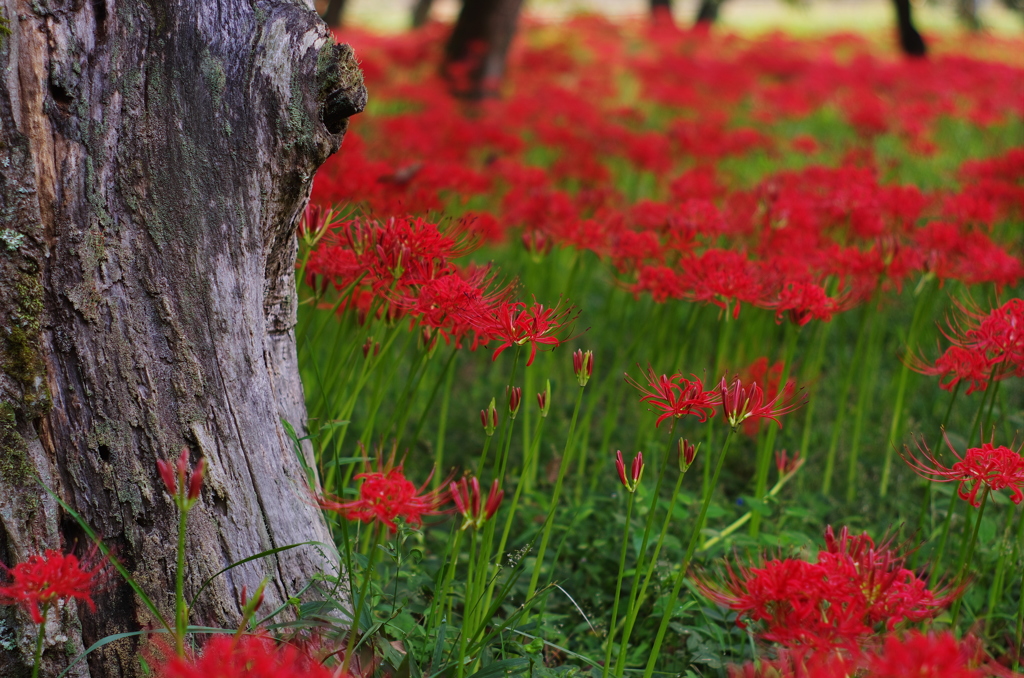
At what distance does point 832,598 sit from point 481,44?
7.96 meters

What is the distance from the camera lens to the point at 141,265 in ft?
5.52

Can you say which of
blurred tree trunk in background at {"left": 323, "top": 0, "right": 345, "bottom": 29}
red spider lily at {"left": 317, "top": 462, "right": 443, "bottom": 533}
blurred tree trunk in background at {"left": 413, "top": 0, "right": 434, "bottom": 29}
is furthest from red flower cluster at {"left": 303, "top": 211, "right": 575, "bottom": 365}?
blurred tree trunk in background at {"left": 413, "top": 0, "right": 434, "bottom": 29}

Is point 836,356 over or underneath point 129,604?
Answer: over

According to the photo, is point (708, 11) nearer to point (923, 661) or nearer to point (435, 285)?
point (435, 285)

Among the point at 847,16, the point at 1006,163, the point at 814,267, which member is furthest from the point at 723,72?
the point at 847,16

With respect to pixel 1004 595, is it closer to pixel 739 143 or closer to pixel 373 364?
pixel 373 364

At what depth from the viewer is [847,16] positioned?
25984 mm

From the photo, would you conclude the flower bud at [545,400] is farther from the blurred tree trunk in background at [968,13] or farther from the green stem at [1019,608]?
the blurred tree trunk in background at [968,13]

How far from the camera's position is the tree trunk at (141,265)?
160 cm

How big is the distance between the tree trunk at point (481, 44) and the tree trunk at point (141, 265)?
6.96 meters

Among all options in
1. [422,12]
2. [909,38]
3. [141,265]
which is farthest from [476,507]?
[422,12]

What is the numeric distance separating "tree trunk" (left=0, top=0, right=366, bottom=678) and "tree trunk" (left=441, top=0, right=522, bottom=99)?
6.96 meters

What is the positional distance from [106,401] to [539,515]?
150cm

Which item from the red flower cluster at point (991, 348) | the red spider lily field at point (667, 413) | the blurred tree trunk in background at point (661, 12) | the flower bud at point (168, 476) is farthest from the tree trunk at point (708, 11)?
the flower bud at point (168, 476)
